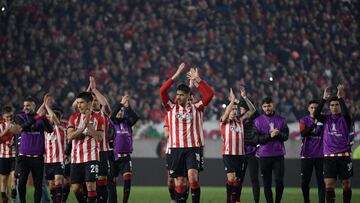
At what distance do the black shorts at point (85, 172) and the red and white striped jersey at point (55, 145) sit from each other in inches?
109

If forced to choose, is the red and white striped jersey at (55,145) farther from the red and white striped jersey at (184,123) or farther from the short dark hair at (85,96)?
the short dark hair at (85,96)

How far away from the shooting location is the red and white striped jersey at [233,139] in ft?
56.0

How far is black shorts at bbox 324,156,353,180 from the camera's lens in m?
15.1

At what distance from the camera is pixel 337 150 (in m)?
15.2

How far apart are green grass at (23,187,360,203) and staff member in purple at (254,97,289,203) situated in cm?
357

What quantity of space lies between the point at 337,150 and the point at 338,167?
308 mm

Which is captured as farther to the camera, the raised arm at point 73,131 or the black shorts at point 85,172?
the black shorts at point 85,172

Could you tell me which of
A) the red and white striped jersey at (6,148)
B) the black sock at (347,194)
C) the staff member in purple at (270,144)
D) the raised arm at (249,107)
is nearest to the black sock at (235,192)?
the staff member in purple at (270,144)

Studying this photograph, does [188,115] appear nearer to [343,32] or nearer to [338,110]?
[338,110]

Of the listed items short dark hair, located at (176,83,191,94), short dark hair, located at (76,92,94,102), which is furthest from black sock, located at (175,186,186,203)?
short dark hair, located at (76,92,94,102)

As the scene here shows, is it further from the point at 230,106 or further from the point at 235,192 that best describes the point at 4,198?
the point at 230,106

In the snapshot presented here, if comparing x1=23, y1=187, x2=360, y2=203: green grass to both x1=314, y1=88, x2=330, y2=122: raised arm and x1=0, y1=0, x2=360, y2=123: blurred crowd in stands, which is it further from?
x1=314, y1=88, x2=330, y2=122: raised arm

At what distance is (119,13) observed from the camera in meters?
32.3

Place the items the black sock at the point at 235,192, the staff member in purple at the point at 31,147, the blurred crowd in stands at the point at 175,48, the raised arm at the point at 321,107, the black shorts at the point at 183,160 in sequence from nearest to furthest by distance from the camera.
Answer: the black shorts at the point at 183,160, the raised arm at the point at 321,107, the staff member in purple at the point at 31,147, the black sock at the point at 235,192, the blurred crowd in stands at the point at 175,48
